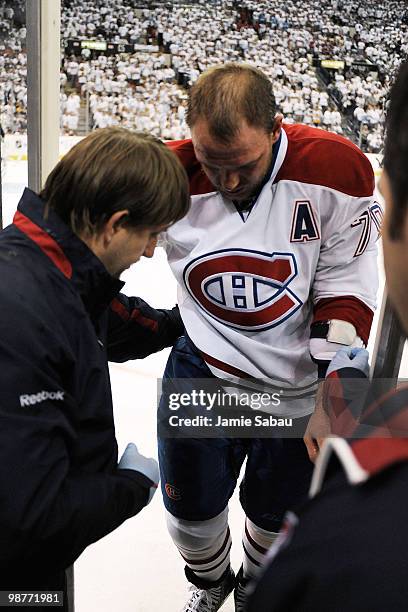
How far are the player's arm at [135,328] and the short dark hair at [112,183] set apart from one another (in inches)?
18.5

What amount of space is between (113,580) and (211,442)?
68 centimetres

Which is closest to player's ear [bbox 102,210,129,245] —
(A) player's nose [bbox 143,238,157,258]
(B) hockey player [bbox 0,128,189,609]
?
(B) hockey player [bbox 0,128,189,609]

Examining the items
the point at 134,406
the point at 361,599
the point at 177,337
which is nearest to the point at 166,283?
the point at 134,406

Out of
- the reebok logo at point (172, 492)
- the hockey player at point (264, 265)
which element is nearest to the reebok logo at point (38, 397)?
the hockey player at point (264, 265)

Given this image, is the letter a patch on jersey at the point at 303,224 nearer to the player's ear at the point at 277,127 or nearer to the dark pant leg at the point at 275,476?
the player's ear at the point at 277,127

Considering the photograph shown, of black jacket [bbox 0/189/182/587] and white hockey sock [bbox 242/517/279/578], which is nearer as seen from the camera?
black jacket [bbox 0/189/182/587]

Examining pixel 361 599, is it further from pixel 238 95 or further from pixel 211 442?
pixel 211 442

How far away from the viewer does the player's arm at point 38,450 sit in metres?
0.83

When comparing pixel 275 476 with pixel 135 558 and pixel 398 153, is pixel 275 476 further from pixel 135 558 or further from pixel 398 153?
pixel 398 153

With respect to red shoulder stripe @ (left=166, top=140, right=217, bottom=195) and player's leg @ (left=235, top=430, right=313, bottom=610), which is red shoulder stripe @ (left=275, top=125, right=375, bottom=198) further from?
player's leg @ (left=235, top=430, right=313, bottom=610)

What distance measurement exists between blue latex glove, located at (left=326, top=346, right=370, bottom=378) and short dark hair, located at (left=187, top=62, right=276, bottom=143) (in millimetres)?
471

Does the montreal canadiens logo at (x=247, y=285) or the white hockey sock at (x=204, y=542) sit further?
the white hockey sock at (x=204, y=542)

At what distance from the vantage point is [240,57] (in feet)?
11.2

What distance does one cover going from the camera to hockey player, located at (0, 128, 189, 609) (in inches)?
33.2
